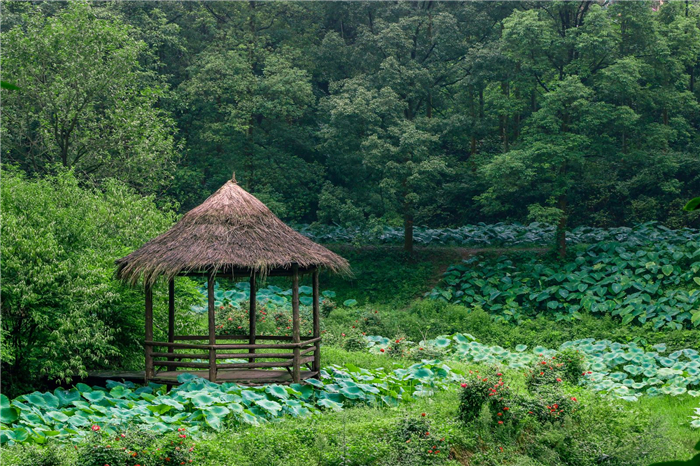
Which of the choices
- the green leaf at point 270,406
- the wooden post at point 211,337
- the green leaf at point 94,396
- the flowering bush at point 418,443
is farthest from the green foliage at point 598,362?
the green leaf at point 94,396

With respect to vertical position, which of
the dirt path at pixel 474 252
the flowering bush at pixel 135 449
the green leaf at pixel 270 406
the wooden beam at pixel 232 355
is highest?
the dirt path at pixel 474 252

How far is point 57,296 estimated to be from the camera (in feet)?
34.8

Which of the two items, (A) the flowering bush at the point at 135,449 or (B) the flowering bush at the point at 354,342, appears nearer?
(A) the flowering bush at the point at 135,449

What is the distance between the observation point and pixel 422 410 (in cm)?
955

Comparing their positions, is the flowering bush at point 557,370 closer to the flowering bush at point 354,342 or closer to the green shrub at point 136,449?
the flowering bush at point 354,342

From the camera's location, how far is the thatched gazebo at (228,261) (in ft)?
32.9

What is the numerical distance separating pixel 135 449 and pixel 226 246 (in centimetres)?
362

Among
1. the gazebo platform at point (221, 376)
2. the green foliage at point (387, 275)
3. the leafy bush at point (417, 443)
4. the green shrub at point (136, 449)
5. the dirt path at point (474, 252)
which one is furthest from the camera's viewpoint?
the dirt path at point (474, 252)

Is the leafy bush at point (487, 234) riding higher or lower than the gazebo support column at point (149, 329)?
higher

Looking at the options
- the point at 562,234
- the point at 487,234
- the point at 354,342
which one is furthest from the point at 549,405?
the point at 487,234

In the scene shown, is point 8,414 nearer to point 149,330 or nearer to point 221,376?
point 149,330

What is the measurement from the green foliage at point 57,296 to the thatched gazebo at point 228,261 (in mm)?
692

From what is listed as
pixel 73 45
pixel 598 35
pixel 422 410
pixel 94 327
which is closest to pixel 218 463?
pixel 422 410

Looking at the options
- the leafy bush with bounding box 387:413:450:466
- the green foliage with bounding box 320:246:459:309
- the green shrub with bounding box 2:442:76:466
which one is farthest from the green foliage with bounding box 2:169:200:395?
the green foliage with bounding box 320:246:459:309
